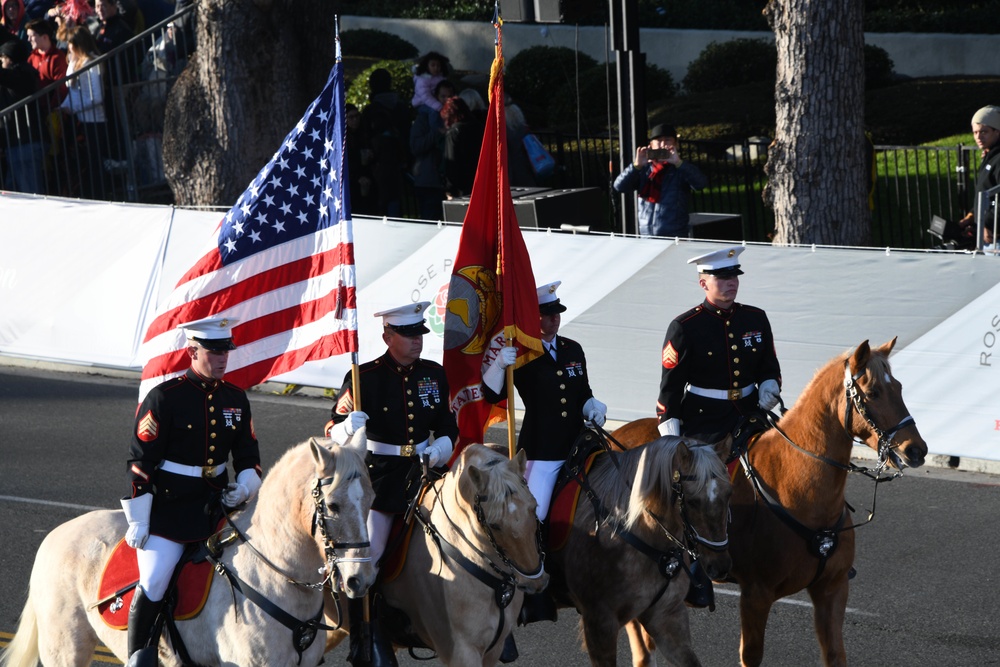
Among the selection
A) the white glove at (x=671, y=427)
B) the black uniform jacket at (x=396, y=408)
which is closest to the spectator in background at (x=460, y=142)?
the white glove at (x=671, y=427)

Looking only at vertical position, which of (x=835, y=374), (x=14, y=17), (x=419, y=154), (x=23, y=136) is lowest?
(x=835, y=374)

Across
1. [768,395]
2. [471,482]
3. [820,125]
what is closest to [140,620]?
[471,482]

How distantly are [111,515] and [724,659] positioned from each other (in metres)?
3.69

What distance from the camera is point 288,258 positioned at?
303 inches

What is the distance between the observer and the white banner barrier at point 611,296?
11.5 metres

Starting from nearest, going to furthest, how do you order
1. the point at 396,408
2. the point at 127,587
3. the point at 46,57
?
the point at 127,587
the point at 396,408
the point at 46,57

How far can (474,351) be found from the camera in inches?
315

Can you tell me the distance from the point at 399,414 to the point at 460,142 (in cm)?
989

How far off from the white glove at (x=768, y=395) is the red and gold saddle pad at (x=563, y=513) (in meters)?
1.26

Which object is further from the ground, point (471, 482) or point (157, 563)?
point (471, 482)

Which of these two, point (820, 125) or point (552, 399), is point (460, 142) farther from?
point (552, 399)

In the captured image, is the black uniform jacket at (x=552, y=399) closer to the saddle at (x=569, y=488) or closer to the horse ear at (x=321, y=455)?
the saddle at (x=569, y=488)

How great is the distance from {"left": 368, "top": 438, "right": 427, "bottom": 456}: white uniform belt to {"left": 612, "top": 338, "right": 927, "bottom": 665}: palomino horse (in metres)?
1.58

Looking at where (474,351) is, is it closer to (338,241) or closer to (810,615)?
(338,241)
